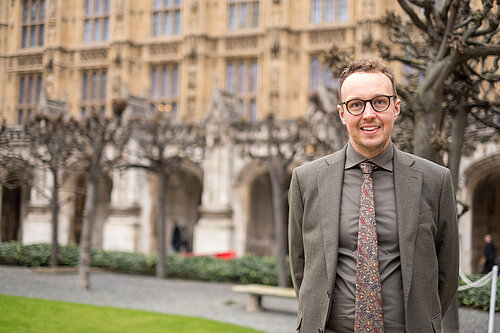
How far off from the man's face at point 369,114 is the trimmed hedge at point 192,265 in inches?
445

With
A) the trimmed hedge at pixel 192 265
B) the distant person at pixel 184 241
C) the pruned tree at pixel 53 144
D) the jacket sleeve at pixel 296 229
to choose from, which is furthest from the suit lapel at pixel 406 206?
the distant person at pixel 184 241

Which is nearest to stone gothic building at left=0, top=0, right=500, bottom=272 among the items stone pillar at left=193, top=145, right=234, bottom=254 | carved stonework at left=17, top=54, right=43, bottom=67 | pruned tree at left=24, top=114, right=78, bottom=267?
stone pillar at left=193, top=145, right=234, bottom=254

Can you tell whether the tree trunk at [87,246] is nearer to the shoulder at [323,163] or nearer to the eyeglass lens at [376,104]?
the shoulder at [323,163]

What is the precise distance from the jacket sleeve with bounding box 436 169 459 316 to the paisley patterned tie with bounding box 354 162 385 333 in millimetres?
345

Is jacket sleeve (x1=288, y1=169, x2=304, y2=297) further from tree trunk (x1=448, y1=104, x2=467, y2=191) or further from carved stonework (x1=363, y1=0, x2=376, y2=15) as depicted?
carved stonework (x1=363, y1=0, x2=376, y2=15)

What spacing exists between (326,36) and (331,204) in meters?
21.1

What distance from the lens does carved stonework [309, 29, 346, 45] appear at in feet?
74.1

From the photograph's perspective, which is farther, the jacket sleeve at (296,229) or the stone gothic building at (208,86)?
the stone gothic building at (208,86)

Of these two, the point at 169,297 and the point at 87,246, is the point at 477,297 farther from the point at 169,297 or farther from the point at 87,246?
the point at 87,246

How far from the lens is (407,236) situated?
7.77 feet

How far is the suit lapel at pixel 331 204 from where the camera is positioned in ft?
7.97

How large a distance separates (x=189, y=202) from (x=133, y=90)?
567 cm

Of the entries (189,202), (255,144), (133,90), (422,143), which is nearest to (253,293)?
(422,143)

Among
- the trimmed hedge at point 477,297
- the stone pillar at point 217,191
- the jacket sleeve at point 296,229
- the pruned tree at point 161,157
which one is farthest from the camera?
the stone pillar at point 217,191
